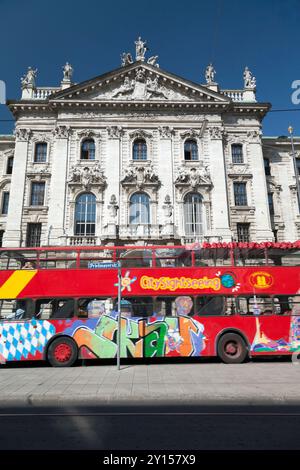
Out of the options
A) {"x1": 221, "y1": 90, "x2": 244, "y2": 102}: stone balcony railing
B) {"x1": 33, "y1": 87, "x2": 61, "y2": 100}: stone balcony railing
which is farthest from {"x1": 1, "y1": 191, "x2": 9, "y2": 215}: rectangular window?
{"x1": 221, "y1": 90, "x2": 244, "y2": 102}: stone balcony railing

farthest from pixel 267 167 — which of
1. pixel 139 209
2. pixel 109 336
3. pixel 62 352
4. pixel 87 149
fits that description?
pixel 62 352

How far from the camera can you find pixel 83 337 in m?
12.9

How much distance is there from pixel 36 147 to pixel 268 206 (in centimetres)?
2207

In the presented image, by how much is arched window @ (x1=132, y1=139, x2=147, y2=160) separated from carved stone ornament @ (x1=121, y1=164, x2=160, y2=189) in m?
1.42

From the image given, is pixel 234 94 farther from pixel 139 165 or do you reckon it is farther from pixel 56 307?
pixel 56 307

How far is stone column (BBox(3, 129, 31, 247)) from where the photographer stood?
26.3m

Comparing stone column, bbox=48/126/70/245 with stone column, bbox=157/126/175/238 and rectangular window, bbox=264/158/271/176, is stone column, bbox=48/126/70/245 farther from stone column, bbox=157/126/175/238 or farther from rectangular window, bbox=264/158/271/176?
rectangular window, bbox=264/158/271/176

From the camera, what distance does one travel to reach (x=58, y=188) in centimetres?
2722

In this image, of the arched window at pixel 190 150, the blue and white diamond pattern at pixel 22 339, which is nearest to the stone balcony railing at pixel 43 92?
the arched window at pixel 190 150

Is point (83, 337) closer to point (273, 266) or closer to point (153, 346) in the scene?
point (153, 346)

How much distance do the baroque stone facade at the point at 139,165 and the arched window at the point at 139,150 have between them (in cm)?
9

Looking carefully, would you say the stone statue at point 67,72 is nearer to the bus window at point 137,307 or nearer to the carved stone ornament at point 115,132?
the carved stone ornament at point 115,132
